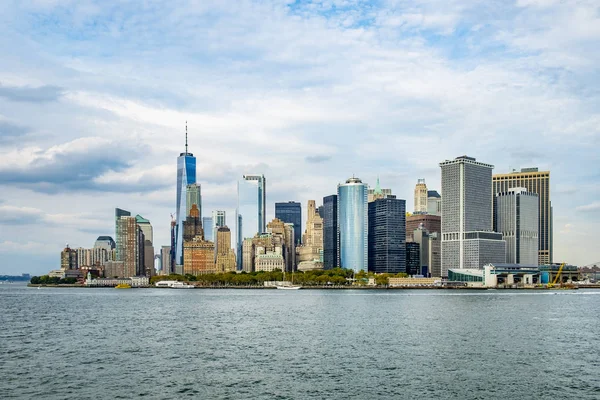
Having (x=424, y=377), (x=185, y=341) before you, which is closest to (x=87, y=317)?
(x=185, y=341)

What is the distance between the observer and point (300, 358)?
70.2 metres

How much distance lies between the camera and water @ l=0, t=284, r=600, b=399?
54.9 meters

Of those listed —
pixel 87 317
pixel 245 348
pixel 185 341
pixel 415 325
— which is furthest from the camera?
pixel 87 317

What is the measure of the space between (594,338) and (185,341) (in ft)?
178

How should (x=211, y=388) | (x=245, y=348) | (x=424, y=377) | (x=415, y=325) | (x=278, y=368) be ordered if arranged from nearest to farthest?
(x=211, y=388) → (x=424, y=377) → (x=278, y=368) → (x=245, y=348) → (x=415, y=325)

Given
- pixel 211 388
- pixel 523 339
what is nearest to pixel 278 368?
pixel 211 388

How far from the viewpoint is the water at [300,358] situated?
54.9 m

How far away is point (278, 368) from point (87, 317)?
233 ft

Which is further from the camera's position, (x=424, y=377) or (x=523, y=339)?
(x=523, y=339)

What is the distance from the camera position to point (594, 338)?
8969 cm

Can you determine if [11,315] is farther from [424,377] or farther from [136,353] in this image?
[424,377]

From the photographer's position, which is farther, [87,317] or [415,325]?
[87,317]

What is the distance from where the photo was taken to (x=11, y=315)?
429 ft

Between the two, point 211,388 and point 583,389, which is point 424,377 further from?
point 211,388
